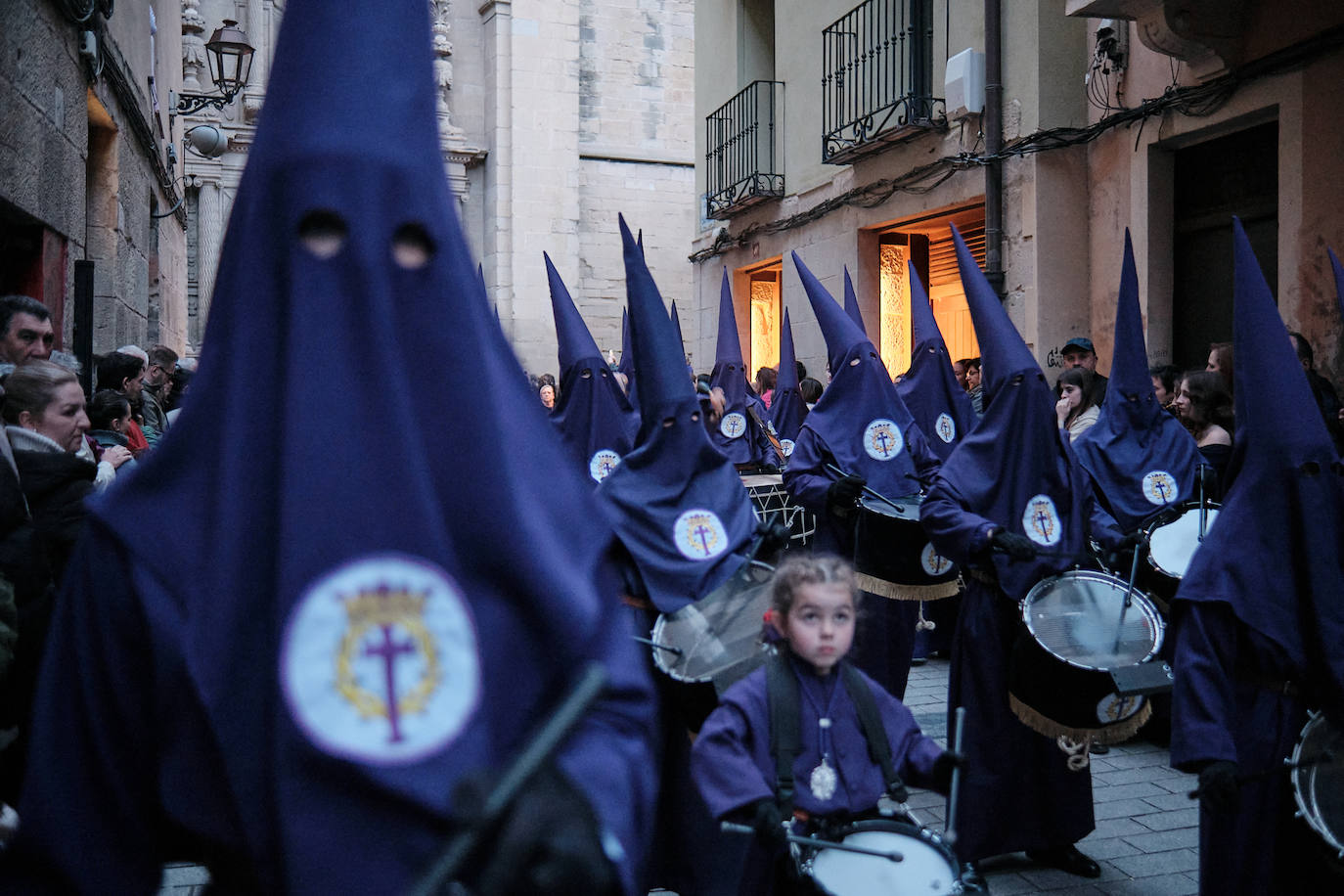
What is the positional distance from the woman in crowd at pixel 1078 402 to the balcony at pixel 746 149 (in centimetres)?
958

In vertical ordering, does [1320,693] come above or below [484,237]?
below

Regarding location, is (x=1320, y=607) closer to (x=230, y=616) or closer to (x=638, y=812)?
(x=638, y=812)

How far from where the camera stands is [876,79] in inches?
558

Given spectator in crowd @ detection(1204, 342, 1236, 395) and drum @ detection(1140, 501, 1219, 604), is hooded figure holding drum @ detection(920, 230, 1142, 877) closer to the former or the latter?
drum @ detection(1140, 501, 1219, 604)

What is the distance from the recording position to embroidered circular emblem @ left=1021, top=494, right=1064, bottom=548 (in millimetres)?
5066

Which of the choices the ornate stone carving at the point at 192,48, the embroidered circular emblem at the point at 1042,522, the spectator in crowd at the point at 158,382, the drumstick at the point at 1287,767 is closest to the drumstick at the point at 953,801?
Result: the drumstick at the point at 1287,767

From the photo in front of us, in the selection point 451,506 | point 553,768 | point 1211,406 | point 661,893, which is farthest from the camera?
point 1211,406

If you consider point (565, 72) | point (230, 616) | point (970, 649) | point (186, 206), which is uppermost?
point (565, 72)

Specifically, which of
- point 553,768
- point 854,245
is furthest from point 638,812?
point 854,245

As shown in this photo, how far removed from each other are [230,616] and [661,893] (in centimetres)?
350

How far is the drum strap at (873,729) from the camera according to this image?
10.3 ft

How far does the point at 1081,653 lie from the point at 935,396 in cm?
424

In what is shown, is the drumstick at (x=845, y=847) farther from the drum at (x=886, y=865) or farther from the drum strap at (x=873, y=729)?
the drum strap at (x=873, y=729)

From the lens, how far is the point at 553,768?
150 cm
